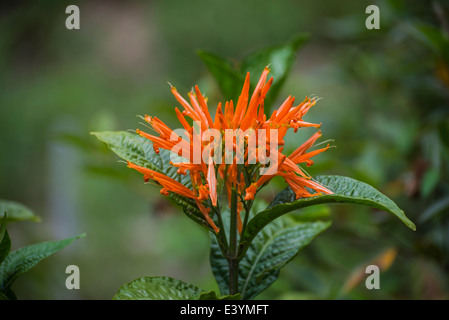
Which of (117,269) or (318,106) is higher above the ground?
(318,106)

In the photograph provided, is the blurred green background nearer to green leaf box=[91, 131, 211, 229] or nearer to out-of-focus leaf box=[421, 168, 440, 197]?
out-of-focus leaf box=[421, 168, 440, 197]

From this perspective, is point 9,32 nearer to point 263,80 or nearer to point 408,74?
point 408,74

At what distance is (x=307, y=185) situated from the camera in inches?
19.7

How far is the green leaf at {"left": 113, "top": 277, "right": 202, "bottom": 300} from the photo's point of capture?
469 millimetres

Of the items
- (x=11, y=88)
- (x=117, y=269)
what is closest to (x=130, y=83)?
(x=11, y=88)

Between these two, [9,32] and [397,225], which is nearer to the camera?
[397,225]

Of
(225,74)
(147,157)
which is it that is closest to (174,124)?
(225,74)

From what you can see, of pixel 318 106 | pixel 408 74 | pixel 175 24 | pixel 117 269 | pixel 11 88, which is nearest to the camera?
pixel 408 74

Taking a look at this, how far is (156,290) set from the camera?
491mm

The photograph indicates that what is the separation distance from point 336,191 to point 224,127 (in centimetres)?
15

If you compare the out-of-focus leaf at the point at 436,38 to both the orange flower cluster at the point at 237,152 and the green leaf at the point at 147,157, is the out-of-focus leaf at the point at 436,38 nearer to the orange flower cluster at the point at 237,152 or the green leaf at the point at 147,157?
the orange flower cluster at the point at 237,152

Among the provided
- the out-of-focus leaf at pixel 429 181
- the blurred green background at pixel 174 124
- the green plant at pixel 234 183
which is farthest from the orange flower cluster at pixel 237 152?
the out-of-focus leaf at pixel 429 181

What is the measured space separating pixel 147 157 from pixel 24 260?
0.70 ft
